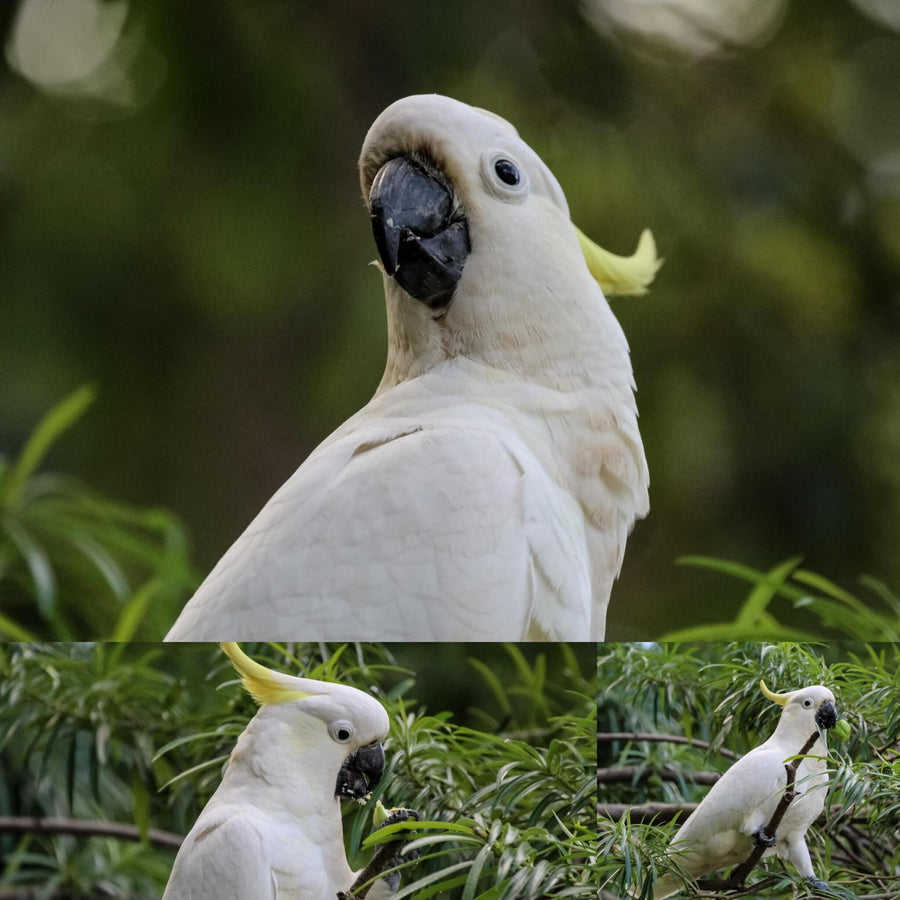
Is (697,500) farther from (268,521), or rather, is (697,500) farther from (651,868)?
(268,521)

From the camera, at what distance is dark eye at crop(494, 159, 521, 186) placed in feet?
4.86

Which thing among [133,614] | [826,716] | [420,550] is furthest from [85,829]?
[826,716]

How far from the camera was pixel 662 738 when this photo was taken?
66.9 inches

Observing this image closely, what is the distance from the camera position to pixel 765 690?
1.68 metres

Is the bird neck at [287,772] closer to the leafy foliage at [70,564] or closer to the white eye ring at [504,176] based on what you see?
the leafy foliage at [70,564]

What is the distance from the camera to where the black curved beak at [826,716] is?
167 cm

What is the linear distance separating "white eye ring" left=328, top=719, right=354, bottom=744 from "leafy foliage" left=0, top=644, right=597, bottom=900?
64 millimetres

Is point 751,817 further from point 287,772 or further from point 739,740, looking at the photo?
point 287,772

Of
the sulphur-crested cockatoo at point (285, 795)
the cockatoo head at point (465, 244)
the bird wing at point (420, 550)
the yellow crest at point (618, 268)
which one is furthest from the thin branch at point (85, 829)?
the yellow crest at point (618, 268)

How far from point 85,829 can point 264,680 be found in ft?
1.26

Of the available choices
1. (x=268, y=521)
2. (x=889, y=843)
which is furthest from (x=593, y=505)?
(x=889, y=843)

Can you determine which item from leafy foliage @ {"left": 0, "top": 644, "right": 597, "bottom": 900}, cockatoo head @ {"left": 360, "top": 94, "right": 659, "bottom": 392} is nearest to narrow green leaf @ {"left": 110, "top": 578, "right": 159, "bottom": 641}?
leafy foliage @ {"left": 0, "top": 644, "right": 597, "bottom": 900}

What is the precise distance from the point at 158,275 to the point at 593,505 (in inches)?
70.4

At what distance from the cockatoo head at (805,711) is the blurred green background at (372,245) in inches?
43.6
